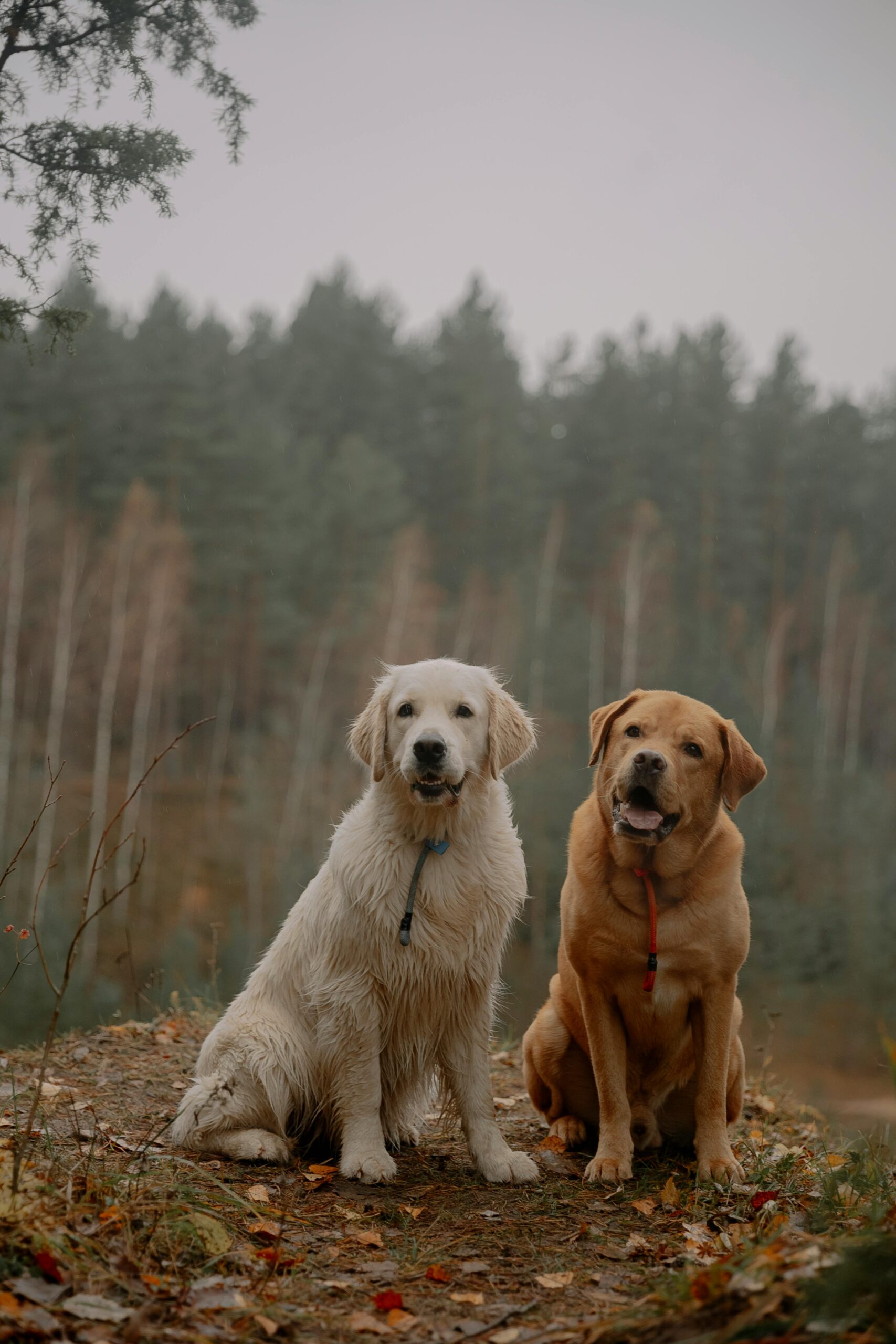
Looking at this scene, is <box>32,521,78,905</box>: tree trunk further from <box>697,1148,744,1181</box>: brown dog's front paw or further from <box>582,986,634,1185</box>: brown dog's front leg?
<box>697,1148,744,1181</box>: brown dog's front paw

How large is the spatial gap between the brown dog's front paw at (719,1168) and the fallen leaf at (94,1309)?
2390 millimetres

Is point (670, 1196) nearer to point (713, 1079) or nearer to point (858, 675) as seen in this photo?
point (713, 1079)

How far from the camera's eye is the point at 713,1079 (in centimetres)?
412

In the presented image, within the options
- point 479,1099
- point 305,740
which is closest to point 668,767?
point 479,1099

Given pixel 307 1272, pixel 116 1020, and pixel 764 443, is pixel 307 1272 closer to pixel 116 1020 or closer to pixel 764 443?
pixel 116 1020

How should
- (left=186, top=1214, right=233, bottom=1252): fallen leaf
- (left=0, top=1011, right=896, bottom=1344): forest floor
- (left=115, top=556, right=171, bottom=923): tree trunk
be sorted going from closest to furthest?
(left=0, top=1011, right=896, bottom=1344): forest floor → (left=186, top=1214, right=233, bottom=1252): fallen leaf → (left=115, top=556, right=171, bottom=923): tree trunk

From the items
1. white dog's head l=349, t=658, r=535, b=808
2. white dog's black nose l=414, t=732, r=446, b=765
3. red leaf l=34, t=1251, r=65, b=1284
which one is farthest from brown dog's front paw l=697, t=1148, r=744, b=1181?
red leaf l=34, t=1251, r=65, b=1284

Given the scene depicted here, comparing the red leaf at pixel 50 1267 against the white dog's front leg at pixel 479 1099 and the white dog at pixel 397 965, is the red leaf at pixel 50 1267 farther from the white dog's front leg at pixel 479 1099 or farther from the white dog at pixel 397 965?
the white dog's front leg at pixel 479 1099

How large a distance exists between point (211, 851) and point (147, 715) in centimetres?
427

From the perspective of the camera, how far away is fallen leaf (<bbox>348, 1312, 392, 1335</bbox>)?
2662 millimetres

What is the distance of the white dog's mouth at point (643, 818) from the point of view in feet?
13.4

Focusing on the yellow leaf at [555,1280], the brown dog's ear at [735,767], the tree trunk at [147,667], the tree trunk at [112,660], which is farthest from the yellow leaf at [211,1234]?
the tree trunk at [147,667]

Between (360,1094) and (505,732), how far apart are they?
1.61 metres

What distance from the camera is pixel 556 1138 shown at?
4.57 meters
